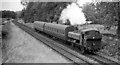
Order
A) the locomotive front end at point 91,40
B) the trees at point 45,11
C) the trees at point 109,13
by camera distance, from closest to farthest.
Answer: the locomotive front end at point 91,40, the trees at point 109,13, the trees at point 45,11

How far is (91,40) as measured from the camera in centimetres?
2144

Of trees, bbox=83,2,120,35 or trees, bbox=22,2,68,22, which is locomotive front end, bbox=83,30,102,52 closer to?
trees, bbox=83,2,120,35

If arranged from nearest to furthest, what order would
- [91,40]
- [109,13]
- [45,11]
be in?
[91,40]
[109,13]
[45,11]

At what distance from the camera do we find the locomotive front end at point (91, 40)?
832 inches

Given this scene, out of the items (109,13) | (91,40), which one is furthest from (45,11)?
(91,40)

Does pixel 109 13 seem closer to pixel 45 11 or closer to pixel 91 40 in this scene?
pixel 91 40

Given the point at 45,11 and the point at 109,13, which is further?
the point at 45,11

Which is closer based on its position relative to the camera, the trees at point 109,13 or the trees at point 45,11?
the trees at point 109,13

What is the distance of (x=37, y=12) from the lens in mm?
78875

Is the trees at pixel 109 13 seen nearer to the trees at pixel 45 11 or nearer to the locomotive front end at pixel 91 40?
the locomotive front end at pixel 91 40

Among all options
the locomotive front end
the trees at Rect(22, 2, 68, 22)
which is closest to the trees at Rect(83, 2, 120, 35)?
the locomotive front end

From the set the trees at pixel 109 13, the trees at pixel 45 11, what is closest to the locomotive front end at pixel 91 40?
the trees at pixel 109 13

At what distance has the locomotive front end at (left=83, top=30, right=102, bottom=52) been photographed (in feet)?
69.4

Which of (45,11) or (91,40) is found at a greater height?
(45,11)
